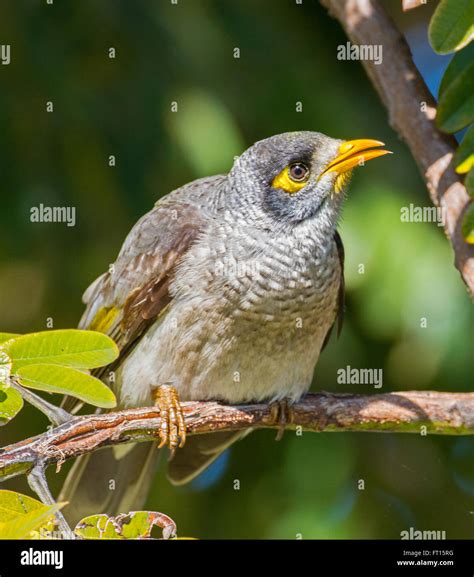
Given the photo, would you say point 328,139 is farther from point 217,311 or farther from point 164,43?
point 164,43

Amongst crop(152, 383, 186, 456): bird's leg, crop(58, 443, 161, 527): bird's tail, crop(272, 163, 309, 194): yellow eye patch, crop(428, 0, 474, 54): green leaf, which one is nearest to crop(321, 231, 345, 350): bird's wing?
crop(272, 163, 309, 194): yellow eye patch

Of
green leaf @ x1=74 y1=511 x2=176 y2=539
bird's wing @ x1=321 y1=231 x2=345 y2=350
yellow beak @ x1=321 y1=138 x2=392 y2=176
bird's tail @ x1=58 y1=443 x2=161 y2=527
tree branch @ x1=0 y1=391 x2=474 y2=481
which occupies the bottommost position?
bird's tail @ x1=58 y1=443 x2=161 y2=527

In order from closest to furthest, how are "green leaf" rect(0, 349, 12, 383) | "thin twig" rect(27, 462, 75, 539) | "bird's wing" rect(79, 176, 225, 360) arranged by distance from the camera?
"thin twig" rect(27, 462, 75, 539) < "green leaf" rect(0, 349, 12, 383) < "bird's wing" rect(79, 176, 225, 360)

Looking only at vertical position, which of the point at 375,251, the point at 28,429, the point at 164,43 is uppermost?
the point at 164,43

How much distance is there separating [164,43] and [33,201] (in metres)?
1.08

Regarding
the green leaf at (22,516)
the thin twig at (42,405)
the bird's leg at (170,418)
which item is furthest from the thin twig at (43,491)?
the bird's leg at (170,418)

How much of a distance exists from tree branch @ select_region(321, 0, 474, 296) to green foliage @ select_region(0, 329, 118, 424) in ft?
5.27

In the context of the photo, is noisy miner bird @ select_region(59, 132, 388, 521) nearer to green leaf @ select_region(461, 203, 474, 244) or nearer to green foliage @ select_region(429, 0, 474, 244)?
green foliage @ select_region(429, 0, 474, 244)

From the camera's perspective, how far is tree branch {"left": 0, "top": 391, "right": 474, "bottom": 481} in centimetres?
297

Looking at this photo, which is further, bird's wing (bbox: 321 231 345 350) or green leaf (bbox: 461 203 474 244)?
bird's wing (bbox: 321 231 345 350)

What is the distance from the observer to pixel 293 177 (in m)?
4.02

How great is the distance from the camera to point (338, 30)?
5.26m

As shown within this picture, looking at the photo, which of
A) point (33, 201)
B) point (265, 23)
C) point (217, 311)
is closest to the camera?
point (217, 311)
